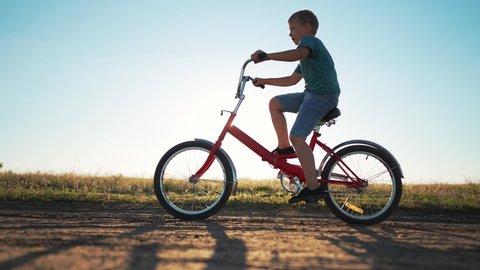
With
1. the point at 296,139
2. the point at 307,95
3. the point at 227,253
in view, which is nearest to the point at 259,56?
the point at 307,95

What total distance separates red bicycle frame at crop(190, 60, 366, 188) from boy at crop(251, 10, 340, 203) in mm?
153

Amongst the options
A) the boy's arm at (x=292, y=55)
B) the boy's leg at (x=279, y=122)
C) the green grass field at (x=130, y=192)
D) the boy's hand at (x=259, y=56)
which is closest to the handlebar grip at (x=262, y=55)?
the boy's hand at (x=259, y=56)

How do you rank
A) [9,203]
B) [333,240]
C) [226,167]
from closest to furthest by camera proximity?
[333,240] → [226,167] → [9,203]

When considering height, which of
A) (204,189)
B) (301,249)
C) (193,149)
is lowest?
(301,249)

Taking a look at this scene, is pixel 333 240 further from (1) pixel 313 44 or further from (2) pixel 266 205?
(2) pixel 266 205

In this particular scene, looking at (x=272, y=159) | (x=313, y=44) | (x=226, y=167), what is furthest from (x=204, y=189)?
(x=313, y=44)

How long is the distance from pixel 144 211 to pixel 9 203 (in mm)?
2662

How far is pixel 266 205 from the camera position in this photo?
28.0 feet

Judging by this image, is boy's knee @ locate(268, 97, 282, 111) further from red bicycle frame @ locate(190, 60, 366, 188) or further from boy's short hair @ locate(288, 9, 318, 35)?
boy's short hair @ locate(288, 9, 318, 35)

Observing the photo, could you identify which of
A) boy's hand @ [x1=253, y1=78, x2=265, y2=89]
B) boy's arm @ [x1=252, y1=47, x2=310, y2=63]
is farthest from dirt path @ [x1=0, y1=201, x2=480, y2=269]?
boy's arm @ [x1=252, y1=47, x2=310, y2=63]

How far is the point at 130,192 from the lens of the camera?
11.0 meters

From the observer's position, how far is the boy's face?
5992 millimetres

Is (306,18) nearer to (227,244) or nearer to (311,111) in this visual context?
(311,111)

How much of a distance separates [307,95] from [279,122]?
0.51 metres
